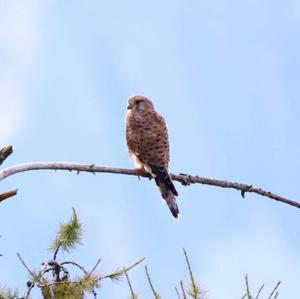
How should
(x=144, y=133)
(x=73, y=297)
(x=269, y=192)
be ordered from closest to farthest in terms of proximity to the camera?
(x=73, y=297) < (x=269, y=192) < (x=144, y=133)

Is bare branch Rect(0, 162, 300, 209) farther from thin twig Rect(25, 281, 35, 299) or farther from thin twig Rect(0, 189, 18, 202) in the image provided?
thin twig Rect(25, 281, 35, 299)

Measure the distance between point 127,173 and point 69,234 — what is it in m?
0.67

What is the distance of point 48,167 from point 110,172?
615 millimetres

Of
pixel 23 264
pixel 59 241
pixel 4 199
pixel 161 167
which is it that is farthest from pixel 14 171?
pixel 161 167

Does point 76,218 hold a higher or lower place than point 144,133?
lower

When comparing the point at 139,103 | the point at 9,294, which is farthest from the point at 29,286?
the point at 139,103

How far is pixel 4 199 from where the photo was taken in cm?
342

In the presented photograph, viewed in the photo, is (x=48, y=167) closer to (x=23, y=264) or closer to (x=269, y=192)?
(x=23, y=264)

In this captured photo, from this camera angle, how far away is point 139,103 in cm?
667

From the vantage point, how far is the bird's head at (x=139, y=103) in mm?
6631

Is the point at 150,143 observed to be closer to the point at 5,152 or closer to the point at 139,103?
the point at 139,103

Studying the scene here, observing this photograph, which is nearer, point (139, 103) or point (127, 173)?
point (127, 173)

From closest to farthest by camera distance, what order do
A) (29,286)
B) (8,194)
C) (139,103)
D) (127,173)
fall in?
(8,194)
(29,286)
(127,173)
(139,103)

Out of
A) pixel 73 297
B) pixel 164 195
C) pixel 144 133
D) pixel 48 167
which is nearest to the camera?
pixel 48 167
